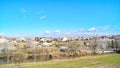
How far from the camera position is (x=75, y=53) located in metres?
21.6

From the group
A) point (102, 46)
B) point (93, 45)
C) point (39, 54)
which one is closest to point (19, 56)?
point (39, 54)

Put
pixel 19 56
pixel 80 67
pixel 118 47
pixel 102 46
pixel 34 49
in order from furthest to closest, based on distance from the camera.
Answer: pixel 102 46 < pixel 118 47 < pixel 34 49 < pixel 19 56 < pixel 80 67

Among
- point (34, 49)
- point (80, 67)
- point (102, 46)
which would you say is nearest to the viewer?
point (80, 67)

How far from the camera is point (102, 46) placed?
1048 inches

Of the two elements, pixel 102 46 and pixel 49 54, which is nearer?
pixel 49 54

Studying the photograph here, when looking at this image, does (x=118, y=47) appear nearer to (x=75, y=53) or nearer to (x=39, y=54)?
(x=75, y=53)

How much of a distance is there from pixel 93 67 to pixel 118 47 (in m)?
13.3

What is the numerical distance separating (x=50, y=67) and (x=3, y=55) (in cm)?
886

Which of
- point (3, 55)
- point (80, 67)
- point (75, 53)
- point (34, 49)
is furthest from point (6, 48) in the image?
point (80, 67)

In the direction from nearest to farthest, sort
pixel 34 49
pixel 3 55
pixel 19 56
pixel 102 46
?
pixel 19 56, pixel 3 55, pixel 34 49, pixel 102 46

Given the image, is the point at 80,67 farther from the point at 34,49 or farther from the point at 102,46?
the point at 102,46

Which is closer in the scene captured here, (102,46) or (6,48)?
(6,48)

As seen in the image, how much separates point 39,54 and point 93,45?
814cm

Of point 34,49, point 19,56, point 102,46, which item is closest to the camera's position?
point 19,56
